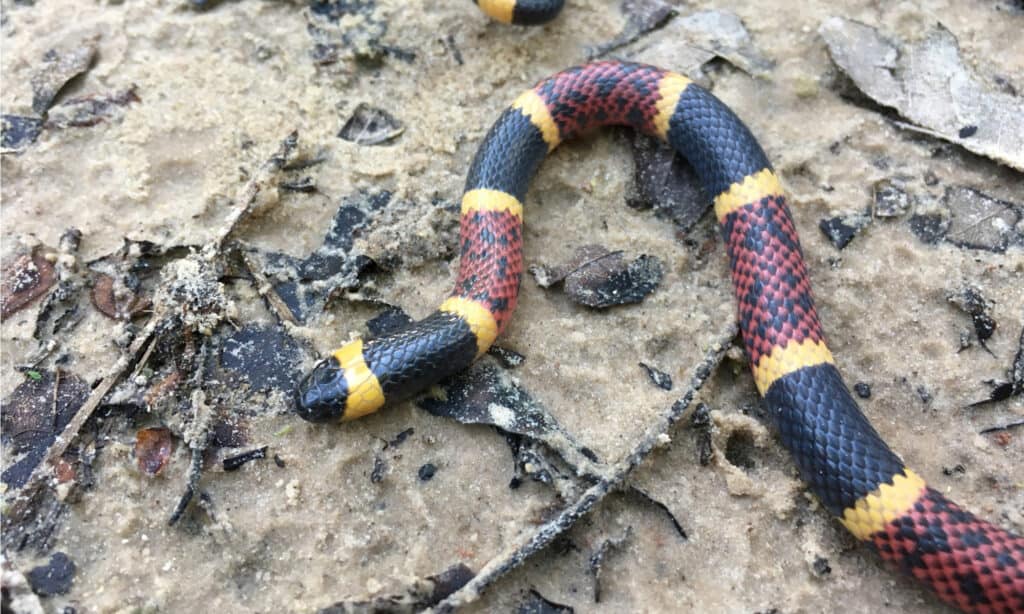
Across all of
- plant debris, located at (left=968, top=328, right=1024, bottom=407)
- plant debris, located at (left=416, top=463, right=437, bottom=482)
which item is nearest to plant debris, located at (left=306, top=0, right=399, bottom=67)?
plant debris, located at (left=416, top=463, right=437, bottom=482)

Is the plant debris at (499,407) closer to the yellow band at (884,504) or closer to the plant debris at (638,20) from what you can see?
the yellow band at (884,504)

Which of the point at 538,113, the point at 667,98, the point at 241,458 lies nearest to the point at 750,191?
the point at 667,98

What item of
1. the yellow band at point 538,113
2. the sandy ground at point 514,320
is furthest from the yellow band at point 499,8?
the yellow band at point 538,113

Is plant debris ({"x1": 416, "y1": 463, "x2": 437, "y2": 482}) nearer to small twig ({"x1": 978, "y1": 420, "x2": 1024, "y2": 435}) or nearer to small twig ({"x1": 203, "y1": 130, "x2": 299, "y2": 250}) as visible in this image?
small twig ({"x1": 203, "y1": 130, "x2": 299, "y2": 250})

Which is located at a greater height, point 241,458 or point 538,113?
point 538,113

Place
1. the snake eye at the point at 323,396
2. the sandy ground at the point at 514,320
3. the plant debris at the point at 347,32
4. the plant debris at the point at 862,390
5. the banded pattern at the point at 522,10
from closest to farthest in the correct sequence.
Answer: the sandy ground at the point at 514,320 < the snake eye at the point at 323,396 < the plant debris at the point at 862,390 < the banded pattern at the point at 522,10 < the plant debris at the point at 347,32

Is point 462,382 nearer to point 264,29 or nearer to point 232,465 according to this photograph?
point 232,465

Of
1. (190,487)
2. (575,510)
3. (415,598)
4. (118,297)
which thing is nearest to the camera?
(415,598)

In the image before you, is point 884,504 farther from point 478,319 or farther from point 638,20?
point 638,20
